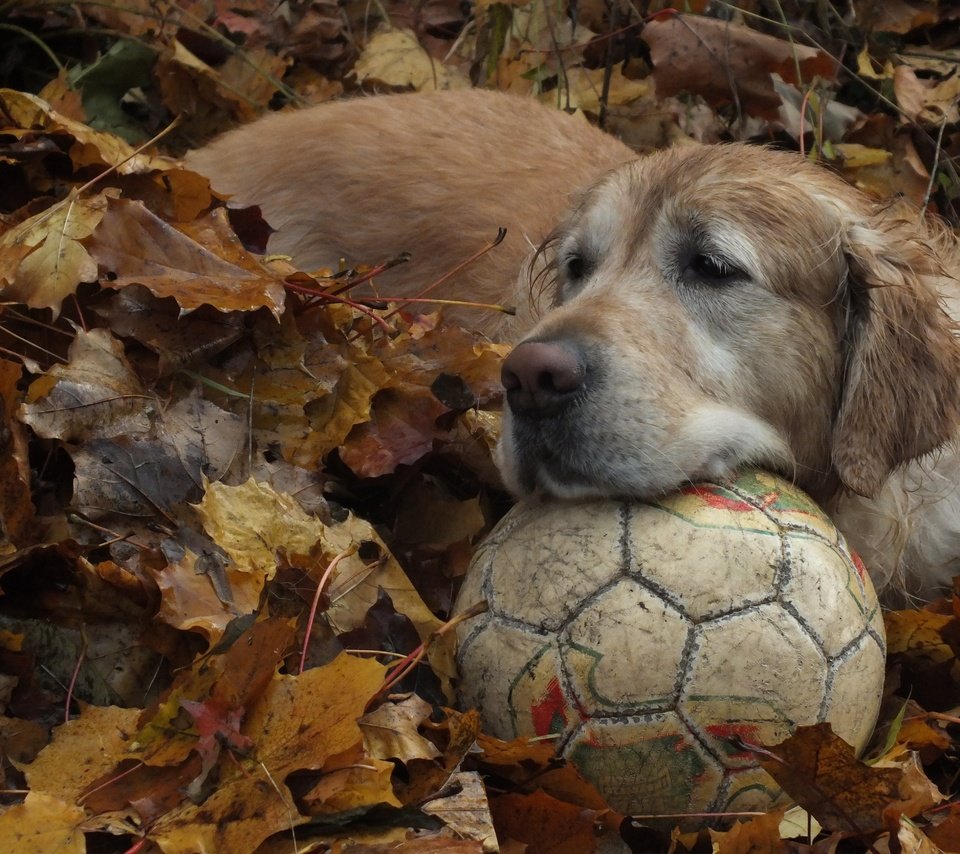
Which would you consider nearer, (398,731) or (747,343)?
(398,731)

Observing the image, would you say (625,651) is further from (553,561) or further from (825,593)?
(825,593)

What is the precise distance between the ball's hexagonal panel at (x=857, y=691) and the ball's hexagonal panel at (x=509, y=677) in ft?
1.88

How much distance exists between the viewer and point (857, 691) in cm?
262

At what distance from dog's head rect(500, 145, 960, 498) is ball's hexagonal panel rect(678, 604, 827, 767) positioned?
490mm

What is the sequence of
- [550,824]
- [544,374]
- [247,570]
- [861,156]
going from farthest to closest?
1. [861,156]
2. [544,374]
3. [247,570]
4. [550,824]

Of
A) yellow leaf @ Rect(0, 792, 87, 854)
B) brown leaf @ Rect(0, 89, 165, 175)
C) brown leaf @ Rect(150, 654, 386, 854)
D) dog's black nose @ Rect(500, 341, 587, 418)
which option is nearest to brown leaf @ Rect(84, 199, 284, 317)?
brown leaf @ Rect(0, 89, 165, 175)

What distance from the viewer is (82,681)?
8.76 feet

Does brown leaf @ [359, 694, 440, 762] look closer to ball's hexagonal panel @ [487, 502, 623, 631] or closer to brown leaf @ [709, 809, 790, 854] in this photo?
ball's hexagonal panel @ [487, 502, 623, 631]

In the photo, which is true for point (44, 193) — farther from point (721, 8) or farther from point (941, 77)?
point (941, 77)

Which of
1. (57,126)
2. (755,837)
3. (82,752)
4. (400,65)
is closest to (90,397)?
(82,752)

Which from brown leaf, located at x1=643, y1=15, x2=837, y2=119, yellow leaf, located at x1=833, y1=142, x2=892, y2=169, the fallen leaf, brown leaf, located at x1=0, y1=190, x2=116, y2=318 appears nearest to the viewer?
the fallen leaf

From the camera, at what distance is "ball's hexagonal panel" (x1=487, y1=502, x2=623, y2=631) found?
256cm

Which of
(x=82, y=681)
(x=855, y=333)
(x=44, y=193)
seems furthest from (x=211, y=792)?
(x=44, y=193)

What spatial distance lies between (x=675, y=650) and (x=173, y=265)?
1.80 meters
